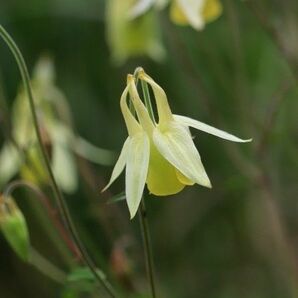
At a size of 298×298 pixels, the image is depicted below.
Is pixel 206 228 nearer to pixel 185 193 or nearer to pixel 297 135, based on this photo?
pixel 185 193

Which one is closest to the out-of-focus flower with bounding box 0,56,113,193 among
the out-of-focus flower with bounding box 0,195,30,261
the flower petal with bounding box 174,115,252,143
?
the out-of-focus flower with bounding box 0,195,30,261

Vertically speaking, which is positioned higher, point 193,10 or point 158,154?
point 193,10

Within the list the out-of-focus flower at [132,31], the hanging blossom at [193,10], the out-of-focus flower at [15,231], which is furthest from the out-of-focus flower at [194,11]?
the out-of-focus flower at [15,231]

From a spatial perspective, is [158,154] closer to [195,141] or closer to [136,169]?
[136,169]

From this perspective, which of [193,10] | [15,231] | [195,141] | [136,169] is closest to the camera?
[136,169]

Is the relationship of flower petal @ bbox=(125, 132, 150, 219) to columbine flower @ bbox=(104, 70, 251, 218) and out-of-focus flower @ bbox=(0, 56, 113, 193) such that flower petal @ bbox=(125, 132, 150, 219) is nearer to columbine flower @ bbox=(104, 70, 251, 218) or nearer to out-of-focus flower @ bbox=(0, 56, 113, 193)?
columbine flower @ bbox=(104, 70, 251, 218)

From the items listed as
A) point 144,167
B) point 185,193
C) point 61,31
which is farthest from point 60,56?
point 144,167

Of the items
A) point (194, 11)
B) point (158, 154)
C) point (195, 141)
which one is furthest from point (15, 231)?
point (195, 141)
